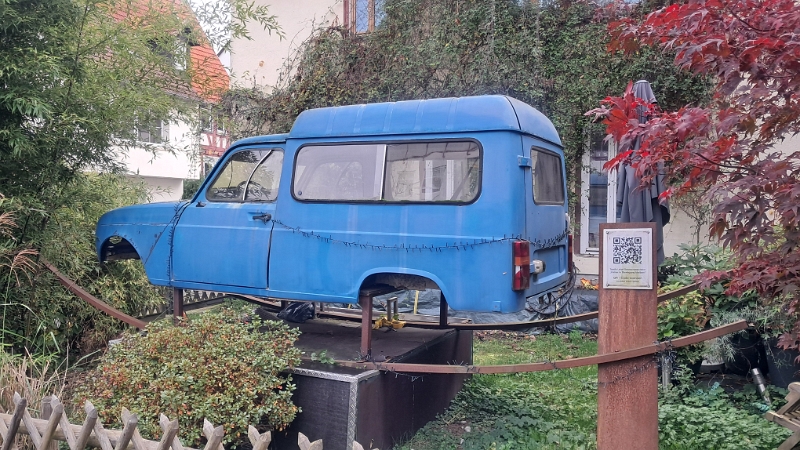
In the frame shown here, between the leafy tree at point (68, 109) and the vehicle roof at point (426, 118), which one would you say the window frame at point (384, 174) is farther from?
the leafy tree at point (68, 109)

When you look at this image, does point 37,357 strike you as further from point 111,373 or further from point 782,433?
point 782,433

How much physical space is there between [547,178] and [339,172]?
5.46 ft

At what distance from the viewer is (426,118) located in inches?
167

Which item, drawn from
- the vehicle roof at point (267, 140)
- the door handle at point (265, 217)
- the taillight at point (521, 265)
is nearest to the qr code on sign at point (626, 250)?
the taillight at point (521, 265)

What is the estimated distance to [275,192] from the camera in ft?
15.9

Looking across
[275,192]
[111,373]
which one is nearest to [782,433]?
[275,192]

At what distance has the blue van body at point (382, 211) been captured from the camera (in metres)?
4.02

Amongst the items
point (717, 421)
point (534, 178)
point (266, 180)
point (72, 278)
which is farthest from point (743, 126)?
point (72, 278)

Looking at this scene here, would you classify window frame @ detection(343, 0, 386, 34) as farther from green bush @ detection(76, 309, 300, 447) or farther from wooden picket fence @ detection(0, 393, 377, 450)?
wooden picket fence @ detection(0, 393, 377, 450)

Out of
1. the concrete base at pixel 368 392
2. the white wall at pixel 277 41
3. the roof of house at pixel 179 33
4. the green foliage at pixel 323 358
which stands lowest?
the concrete base at pixel 368 392

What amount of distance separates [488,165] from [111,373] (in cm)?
288

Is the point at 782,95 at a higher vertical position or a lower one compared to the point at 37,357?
higher

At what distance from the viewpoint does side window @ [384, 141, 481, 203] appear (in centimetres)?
411

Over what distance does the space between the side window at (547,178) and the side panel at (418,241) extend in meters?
0.48
